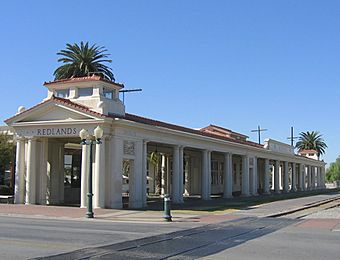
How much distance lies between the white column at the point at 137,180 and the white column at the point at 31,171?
6.24 m

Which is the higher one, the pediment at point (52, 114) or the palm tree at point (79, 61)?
the palm tree at point (79, 61)

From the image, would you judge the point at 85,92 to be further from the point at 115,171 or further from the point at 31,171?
the point at 31,171

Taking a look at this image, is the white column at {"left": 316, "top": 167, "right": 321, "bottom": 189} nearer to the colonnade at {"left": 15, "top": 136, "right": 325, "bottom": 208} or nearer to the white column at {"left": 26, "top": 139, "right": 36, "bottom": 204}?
the colonnade at {"left": 15, "top": 136, "right": 325, "bottom": 208}

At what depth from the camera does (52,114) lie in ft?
102

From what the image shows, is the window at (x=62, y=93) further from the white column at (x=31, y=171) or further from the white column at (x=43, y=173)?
the white column at (x=31, y=171)

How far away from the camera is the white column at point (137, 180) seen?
31359mm

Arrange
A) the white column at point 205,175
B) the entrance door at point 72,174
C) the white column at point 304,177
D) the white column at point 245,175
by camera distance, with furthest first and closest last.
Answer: the white column at point 304,177 → the white column at point 245,175 → the white column at point 205,175 → the entrance door at point 72,174

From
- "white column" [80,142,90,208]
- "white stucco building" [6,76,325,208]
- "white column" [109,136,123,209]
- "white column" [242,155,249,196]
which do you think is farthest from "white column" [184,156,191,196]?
"white column" [80,142,90,208]

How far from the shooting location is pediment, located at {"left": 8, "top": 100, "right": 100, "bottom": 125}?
98.1 feet

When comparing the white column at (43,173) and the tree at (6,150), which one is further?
the tree at (6,150)

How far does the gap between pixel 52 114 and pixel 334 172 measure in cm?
11940

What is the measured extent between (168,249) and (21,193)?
2197 cm

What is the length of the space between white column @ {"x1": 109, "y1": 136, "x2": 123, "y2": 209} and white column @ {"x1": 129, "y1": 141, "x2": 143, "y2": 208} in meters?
1.39

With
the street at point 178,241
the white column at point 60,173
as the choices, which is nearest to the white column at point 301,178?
the white column at point 60,173
